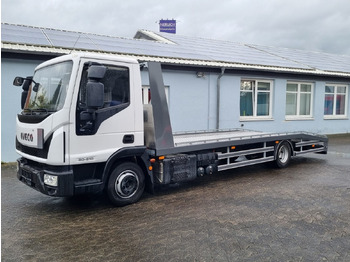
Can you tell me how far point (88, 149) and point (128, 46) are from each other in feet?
27.7

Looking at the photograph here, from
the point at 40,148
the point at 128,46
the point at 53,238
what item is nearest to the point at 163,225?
the point at 53,238

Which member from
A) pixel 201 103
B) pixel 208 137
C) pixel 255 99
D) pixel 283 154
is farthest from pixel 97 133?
pixel 255 99

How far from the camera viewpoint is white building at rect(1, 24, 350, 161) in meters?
9.75

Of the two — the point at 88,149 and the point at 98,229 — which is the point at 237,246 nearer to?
the point at 98,229

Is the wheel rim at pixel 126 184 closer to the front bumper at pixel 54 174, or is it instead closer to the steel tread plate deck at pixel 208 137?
the front bumper at pixel 54 174

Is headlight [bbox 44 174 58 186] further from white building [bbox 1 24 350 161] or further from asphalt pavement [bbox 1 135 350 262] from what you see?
white building [bbox 1 24 350 161]

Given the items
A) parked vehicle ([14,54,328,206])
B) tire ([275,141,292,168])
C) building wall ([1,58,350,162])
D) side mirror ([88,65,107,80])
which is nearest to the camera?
side mirror ([88,65,107,80])

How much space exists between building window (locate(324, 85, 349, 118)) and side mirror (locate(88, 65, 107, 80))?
15.7 metres

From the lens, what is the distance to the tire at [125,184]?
18.3 feet

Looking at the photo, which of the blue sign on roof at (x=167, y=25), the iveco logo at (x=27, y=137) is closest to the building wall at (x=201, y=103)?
the iveco logo at (x=27, y=137)

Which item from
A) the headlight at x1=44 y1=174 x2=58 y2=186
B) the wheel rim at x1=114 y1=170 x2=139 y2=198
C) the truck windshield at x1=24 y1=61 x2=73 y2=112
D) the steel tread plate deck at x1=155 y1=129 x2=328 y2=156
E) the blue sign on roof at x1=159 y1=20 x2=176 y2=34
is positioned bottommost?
the wheel rim at x1=114 y1=170 x2=139 y2=198

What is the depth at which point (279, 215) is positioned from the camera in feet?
17.2

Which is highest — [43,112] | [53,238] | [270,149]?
[43,112]

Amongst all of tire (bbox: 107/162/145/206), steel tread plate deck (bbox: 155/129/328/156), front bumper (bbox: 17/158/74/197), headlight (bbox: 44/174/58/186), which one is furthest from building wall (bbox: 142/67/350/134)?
headlight (bbox: 44/174/58/186)
